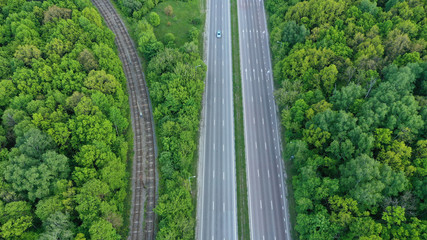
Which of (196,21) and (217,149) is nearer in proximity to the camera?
(217,149)

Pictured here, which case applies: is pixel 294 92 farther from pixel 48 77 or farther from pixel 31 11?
pixel 31 11

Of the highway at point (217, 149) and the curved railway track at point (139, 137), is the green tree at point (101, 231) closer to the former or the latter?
the curved railway track at point (139, 137)

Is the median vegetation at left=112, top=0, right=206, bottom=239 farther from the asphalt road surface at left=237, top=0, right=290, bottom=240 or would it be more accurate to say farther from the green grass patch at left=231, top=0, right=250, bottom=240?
the asphalt road surface at left=237, top=0, right=290, bottom=240

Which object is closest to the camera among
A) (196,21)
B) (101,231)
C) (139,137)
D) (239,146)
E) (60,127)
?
(101,231)

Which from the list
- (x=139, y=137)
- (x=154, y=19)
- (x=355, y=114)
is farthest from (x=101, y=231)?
(x=154, y=19)

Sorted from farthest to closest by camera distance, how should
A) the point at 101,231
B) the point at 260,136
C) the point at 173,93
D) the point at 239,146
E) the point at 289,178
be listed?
Result: the point at 260,136
the point at 239,146
the point at 173,93
the point at 289,178
the point at 101,231

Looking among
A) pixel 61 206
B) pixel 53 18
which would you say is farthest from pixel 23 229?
pixel 53 18

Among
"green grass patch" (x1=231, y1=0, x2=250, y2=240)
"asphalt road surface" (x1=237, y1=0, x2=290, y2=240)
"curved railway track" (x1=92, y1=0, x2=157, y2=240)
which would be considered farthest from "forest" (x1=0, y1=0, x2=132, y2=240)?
"asphalt road surface" (x1=237, y1=0, x2=290, y2=240)

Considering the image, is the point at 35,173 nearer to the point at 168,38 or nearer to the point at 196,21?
the point at 168,38
